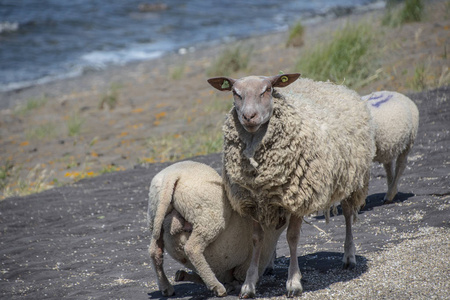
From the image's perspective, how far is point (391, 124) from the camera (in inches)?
269

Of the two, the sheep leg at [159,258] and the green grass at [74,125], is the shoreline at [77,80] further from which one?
the sheep leg at [159,258]

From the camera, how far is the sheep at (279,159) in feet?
14.7

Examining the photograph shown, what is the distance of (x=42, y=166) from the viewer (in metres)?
11.0

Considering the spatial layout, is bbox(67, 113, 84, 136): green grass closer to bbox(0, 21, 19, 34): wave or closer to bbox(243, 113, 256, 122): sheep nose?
bbox(243, 113, 256, 122): sheep nose

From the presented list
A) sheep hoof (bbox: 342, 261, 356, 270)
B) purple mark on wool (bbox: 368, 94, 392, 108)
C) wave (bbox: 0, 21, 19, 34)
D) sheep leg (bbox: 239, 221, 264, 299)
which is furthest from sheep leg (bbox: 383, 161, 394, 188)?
wave (bbox: 0, 21, 19, 34)

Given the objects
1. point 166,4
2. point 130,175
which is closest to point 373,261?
point 130,175

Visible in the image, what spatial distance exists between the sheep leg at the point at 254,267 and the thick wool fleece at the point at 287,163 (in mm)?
122

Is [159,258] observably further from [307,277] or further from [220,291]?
[307,277]

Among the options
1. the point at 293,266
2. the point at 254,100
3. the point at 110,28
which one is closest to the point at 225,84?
the point at 254,100

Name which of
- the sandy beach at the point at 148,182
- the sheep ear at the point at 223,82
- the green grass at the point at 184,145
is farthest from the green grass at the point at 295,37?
the sheep ear at the point at 223,82

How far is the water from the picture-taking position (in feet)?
67.8

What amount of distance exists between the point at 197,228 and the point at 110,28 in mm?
22915

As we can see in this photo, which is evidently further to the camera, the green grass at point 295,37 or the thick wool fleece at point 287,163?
the green grass at point 295,37

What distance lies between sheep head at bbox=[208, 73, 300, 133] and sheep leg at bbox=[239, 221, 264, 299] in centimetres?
89
